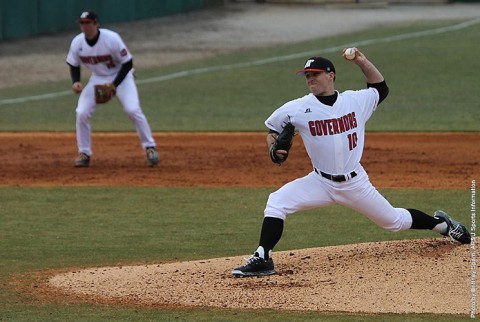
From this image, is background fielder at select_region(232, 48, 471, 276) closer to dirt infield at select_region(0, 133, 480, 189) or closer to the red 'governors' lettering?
the red 'governors' lettering

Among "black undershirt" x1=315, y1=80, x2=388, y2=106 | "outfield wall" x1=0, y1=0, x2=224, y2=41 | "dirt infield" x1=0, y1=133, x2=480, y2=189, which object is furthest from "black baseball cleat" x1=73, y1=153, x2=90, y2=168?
"outfield wall" x1=0, y1=0, x2=224, y2=41

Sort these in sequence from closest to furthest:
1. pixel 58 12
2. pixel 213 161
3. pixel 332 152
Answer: pixel 332 152 → pixel 213 161 → pixel 58 12

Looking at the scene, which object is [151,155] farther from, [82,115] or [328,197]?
[328,197]

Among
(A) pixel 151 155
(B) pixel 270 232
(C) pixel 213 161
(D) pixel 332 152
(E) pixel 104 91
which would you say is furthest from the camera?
(C) pixel 213 161

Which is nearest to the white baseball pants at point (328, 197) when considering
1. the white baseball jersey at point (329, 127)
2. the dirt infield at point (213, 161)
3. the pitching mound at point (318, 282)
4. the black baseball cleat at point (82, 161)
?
the white baseball jersey at point (329, 127)

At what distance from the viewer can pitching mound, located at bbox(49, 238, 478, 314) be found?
7.12m

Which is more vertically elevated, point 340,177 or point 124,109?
point 340,177

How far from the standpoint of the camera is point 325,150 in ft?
25.1

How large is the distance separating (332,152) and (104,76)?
6.28m

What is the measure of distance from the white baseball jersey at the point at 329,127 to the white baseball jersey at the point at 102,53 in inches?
225

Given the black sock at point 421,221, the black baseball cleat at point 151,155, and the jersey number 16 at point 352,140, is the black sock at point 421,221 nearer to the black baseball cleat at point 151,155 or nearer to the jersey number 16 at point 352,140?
the jersey number 16 at point 352,140

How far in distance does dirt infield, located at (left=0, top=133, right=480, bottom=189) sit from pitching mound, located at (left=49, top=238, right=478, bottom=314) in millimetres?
4051

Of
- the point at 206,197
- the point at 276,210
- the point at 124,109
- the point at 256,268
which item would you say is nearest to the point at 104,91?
the point at 124,109

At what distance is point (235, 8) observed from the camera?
96.3 feet
